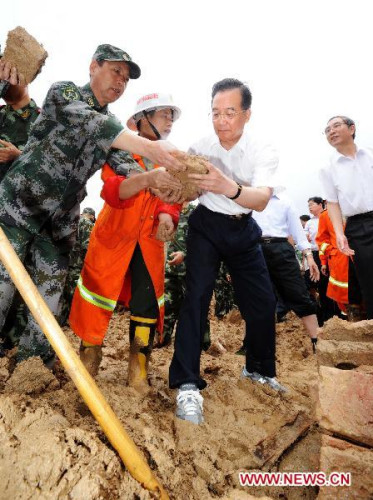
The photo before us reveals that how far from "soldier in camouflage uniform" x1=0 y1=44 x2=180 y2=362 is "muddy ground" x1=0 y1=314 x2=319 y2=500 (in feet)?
1.86

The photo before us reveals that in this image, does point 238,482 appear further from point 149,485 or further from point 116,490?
point 116,490

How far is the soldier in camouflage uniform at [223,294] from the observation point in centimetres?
647

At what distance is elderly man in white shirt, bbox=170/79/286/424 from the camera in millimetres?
2199

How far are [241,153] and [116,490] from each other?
2179 mm

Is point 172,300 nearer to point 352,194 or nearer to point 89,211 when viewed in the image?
point 352,194

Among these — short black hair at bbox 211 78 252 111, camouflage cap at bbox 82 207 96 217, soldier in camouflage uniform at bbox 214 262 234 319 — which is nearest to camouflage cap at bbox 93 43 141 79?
short black hair at bbox 211 78 252 111

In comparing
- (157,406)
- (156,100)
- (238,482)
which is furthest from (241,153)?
(238,482)

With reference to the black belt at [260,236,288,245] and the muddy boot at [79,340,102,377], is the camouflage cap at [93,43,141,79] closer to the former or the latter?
the muddy boot at [79,340,102,377]

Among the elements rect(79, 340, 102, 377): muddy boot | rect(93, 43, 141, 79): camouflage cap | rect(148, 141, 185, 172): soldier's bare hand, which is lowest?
rect(79, 340, 102, 377): muddy boot

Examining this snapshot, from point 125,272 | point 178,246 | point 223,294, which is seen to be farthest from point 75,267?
point 223,294

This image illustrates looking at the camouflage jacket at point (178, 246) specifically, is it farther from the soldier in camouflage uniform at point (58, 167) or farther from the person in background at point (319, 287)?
the person in background at point (319, 287)

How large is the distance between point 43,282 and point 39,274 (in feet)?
0.20

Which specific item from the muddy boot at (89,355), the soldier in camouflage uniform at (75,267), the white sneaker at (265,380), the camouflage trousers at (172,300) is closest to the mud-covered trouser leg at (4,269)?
the muddy boot at (89,355)

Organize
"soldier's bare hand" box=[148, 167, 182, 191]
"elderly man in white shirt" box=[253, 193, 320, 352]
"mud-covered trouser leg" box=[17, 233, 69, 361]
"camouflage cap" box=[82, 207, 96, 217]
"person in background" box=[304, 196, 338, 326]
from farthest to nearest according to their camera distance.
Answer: "camouflage cap" box=[82, 207, 96, 217] → "person in background" box=[304, 196, 338, 326] → "elderly man in white shirt" box=[253, 193, 320, 352] → "mud-covered trouser leg" box=[17, 233, 69, 361] → "soldier's bare hand" box=[148, 167, 182, 191]
